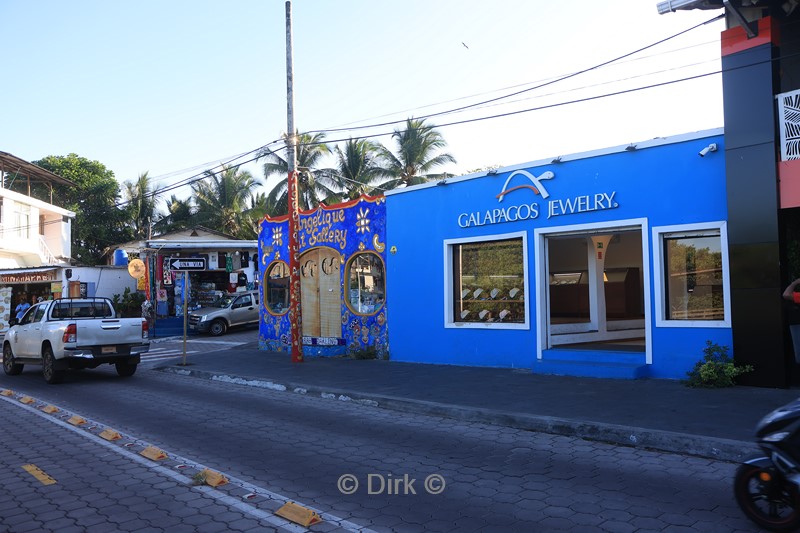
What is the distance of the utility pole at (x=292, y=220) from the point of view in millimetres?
15547

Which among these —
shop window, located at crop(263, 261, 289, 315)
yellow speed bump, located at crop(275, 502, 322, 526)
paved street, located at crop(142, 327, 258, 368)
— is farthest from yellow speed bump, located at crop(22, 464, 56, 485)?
shop window, located at crop(263, 261, 289, 315)

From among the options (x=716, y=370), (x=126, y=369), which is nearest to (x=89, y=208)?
(x=126, y=369)

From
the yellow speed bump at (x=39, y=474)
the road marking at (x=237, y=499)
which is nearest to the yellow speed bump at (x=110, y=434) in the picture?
the road marking at (x=237, y=499)

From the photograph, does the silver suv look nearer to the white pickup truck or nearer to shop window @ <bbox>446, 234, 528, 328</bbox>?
the white pickup truck

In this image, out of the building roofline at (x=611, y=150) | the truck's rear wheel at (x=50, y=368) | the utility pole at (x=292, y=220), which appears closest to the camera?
the building roofline at (x=611, y=150)

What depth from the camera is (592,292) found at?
14469 mm

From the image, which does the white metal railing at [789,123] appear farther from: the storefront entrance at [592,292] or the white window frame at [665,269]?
the storefront entrance at [592,292]

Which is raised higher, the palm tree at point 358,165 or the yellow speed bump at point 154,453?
the palm tree at point 358,165

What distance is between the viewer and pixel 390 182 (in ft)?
A: 113

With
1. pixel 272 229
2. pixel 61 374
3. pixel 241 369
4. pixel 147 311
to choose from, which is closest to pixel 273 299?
pixel 272 229

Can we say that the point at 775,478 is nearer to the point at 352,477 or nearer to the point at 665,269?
the point at 352,477

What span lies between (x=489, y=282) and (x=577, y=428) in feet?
20.9

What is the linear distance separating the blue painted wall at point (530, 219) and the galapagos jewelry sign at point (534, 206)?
3 centimetres

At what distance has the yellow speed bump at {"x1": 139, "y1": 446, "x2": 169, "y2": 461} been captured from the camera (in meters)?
6.75
